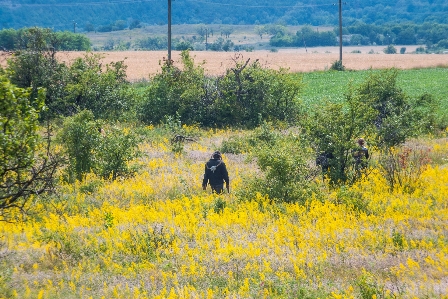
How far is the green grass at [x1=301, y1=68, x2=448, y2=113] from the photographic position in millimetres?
36531

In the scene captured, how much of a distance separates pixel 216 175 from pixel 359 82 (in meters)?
32.6

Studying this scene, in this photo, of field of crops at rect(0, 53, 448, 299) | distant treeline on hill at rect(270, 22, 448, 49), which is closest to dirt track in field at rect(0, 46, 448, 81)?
field of crops at rect(0, 53, 448, 299)

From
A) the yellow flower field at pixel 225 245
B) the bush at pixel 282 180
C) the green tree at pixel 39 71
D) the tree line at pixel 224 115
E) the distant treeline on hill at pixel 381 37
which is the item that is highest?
the distant treeline on hill at pixel 381 37

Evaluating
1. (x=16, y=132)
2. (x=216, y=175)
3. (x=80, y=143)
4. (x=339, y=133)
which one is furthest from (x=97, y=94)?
(x=16, y=132)

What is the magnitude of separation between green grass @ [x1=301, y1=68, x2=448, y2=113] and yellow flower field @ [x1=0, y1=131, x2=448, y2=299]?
1891 centimetres

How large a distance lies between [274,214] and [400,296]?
5.03 metres

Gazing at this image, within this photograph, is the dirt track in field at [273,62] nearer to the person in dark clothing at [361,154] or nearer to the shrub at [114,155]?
the shrub at [114,155]

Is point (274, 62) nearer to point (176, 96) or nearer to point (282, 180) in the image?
point (176, 96)

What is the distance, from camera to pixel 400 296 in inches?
336

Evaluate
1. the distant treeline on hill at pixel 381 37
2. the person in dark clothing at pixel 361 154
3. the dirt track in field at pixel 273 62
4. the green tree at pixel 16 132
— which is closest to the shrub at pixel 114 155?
the person in dark clothing at pixel 361 154

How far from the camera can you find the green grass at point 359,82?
120 feet

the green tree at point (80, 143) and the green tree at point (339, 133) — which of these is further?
the green tree at point (80, 143)

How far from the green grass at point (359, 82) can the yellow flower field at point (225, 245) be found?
18909 mm

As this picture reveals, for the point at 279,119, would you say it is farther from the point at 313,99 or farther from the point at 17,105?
the point at 17,105
